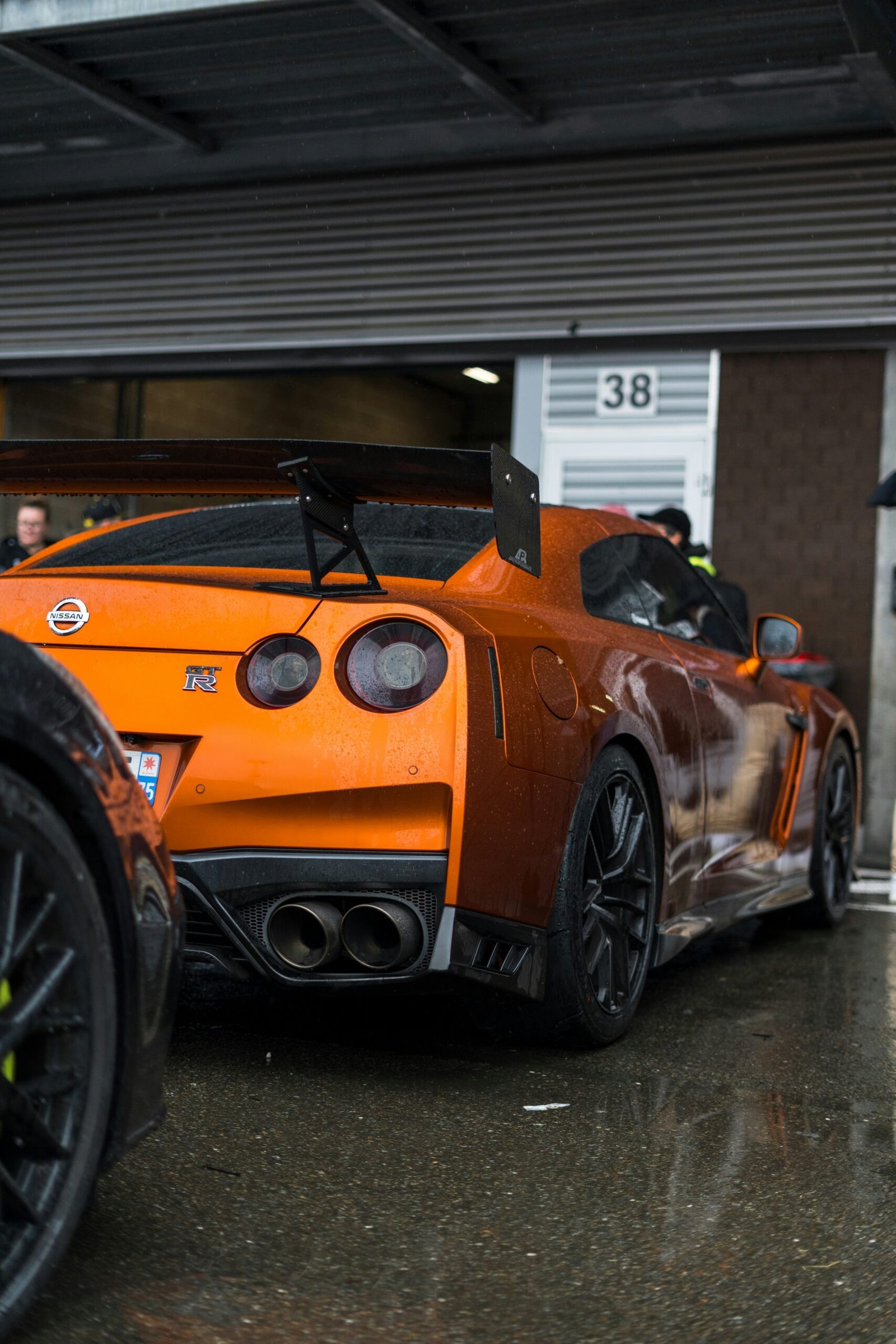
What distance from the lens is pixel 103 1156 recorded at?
224cm

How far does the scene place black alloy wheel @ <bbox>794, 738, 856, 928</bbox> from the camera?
645cm

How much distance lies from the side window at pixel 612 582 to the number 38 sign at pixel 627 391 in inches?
253

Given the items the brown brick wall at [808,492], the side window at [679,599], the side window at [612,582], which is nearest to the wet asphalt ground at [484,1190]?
the side window at [612,582]

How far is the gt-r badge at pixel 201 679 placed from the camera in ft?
11.6

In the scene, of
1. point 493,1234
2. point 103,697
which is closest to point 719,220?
point 103,697

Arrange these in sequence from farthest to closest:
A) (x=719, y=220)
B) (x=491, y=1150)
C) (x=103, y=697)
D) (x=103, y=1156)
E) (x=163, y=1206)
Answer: (x=719, y=220), (x=103, y=697), (x=491, y=1150), (x=163, y=1206), (x=103, y=1156)

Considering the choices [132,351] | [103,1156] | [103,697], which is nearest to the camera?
[103,1156]

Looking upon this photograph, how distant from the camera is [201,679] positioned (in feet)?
11.6

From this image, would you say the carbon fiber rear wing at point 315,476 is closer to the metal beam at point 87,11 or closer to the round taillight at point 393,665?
the round taillight at point 393,665

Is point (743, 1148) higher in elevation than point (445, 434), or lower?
lower

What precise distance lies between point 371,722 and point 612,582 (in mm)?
1386

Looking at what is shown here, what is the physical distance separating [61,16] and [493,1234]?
876 cm

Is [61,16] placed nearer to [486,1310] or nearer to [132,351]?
[132,351]

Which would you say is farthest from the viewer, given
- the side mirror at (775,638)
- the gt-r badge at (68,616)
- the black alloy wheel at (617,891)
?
the side mirror at (775,638)
